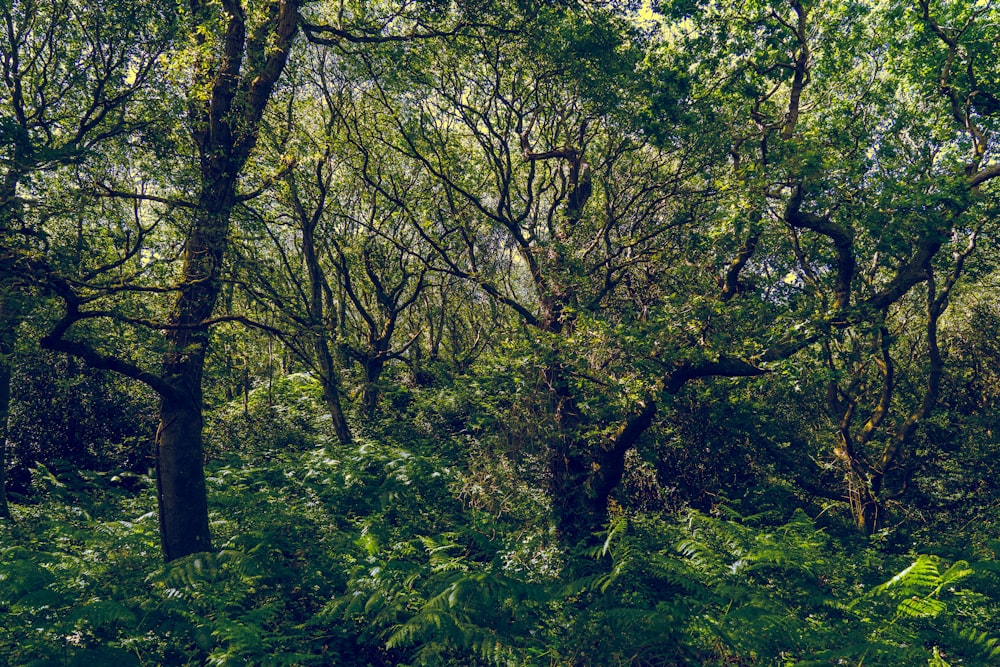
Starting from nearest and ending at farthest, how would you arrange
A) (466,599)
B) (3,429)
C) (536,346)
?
(466,599) < (536,346) < (3,429)

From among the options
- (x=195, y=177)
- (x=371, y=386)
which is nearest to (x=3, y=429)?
(x=195, y=177)

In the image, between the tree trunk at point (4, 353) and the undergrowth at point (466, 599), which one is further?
the tree trunk at point (4, 353)

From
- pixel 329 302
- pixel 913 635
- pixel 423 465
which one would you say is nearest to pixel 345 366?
pixel 329 302

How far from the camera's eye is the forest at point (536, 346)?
5645 millimetres

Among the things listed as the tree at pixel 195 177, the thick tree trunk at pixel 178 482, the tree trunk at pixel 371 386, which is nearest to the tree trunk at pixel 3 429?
the tree at pixel 195 177

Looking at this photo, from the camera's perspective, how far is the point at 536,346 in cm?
965

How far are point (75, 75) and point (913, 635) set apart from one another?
11.7 meters

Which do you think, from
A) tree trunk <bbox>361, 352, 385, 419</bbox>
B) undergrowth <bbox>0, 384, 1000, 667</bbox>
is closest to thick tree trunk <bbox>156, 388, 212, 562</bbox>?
undergrowth <bbox>0, 384, 1000, 667</bbox>

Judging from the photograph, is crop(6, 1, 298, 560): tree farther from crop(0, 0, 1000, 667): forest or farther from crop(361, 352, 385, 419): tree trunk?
crop(361, 352, 385, 419): tree trunk

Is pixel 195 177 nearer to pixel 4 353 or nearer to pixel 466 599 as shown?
pixel 4 353

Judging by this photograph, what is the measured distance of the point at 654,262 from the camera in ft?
36.6

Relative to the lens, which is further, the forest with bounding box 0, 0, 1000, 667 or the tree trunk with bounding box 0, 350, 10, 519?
the tree trunk with bounding box 0, 350, 10, 519

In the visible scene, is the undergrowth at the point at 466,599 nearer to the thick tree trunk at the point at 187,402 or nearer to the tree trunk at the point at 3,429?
the thick tree trunk at the point at 187,402

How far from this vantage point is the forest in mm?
5645
